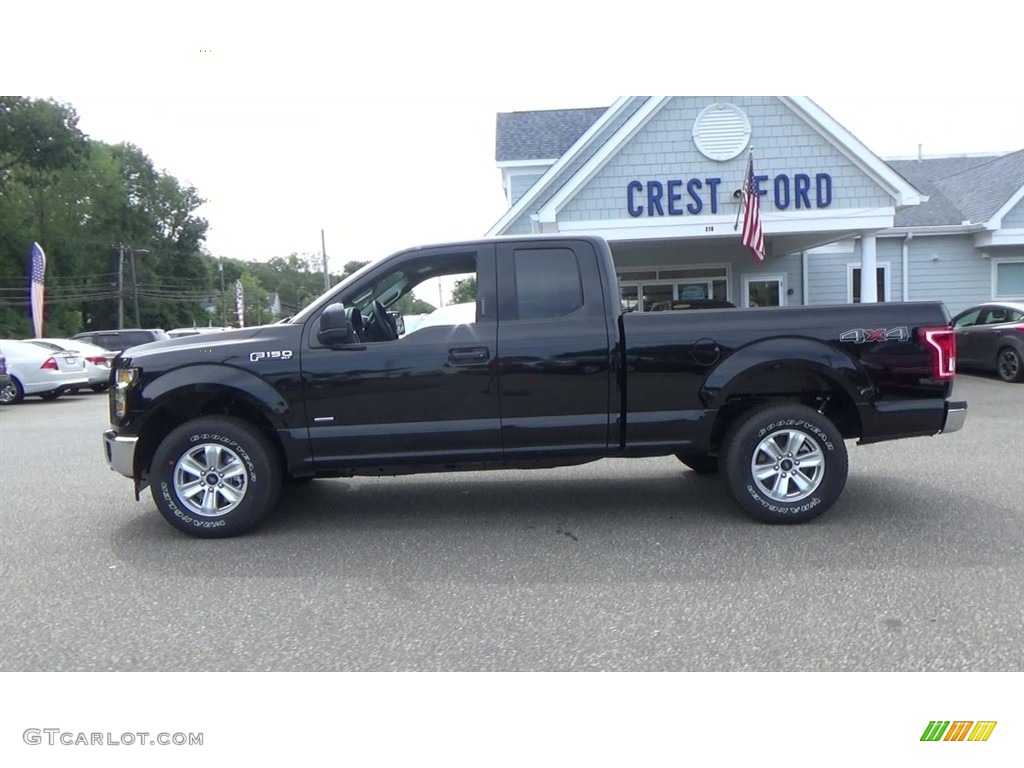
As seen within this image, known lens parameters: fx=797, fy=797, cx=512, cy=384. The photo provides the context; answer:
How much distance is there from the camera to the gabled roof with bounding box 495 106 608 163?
67.4 ft

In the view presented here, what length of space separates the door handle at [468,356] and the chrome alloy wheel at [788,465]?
1921 mm

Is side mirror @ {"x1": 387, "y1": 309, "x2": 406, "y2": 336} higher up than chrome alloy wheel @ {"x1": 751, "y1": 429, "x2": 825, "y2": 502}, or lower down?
higher up

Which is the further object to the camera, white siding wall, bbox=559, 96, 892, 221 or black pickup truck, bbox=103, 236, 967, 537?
white siding wall, bbox=559, 96, 892, 221

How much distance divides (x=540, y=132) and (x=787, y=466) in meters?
17.7

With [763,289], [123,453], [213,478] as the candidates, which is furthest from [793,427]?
[763,289]

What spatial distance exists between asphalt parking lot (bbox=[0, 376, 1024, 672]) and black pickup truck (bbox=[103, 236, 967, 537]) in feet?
1.50

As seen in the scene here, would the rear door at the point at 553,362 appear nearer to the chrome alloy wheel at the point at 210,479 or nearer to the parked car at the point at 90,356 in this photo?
the chrome alloy wheel at the point at 210,479

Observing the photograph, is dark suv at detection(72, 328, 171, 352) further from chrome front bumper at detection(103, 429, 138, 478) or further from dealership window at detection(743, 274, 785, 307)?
chrome front bumper at detection(103, 429, 138, 478)

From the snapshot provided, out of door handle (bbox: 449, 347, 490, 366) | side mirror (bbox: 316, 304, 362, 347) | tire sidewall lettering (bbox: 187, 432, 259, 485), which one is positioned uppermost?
side mirror (bbox: 316, 304, 362, 347)

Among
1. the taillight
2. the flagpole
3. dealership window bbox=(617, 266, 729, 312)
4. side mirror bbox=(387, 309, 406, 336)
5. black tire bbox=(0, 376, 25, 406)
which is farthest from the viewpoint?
dealership window bbox=(617, 266, 729, 312)

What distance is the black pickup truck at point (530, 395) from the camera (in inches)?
208

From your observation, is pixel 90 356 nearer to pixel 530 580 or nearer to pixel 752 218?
pixel 752 218

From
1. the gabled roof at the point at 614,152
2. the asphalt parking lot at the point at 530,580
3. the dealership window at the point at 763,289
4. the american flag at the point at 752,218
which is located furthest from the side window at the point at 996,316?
the asphalt parking lot at the point at 530,580

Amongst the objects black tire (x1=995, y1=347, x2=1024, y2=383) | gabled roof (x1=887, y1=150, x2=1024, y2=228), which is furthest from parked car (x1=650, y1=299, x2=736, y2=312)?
gabled roof (x1=887, y1=150, x2=1024, y2=228)
